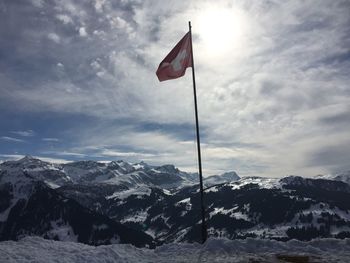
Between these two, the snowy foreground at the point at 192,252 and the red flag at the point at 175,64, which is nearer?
the snowy foreground at the point at 192,252

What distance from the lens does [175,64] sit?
3284 centimetres

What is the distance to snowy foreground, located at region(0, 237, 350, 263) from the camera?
2352 centimetres

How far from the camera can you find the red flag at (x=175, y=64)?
32781 millimetres

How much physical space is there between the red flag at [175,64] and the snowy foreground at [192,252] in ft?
43.4

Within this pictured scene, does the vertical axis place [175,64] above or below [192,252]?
above

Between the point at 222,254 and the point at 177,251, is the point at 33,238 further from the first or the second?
the point at 222,254

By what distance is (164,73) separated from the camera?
3291cm

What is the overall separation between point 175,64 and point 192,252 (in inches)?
580

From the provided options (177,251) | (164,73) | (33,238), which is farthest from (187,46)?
(33,238)

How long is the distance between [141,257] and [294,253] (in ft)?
31.8

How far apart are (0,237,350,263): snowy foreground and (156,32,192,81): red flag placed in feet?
43.4

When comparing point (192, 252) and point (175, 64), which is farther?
point (175, 64)

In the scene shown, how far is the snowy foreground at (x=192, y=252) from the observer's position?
2352 cm

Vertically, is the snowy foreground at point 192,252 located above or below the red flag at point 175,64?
below
